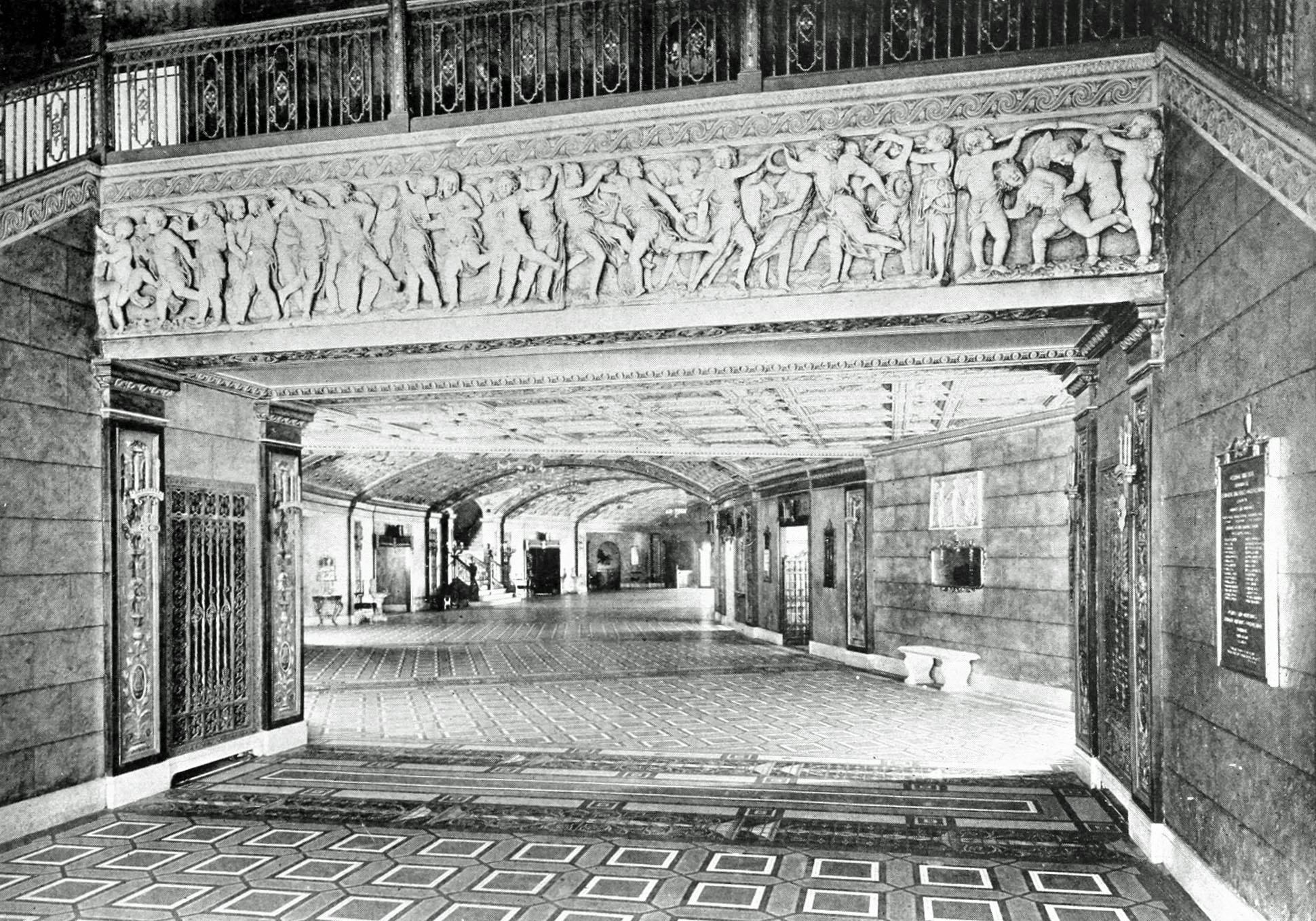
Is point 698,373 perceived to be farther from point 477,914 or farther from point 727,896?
point 477,914

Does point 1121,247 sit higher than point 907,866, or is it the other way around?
point 1121,247

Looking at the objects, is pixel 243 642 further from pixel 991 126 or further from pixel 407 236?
pixel 991 126

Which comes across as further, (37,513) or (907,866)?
(37,513)

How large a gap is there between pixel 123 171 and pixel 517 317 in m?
3.06

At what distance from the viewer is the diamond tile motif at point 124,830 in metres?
6.29

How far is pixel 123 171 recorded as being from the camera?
6.85m

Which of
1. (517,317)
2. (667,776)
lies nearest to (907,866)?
(667,776)

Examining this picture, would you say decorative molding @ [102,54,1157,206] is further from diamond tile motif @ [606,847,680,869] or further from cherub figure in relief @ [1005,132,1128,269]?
diamond tile motif @ [606,847,680,869]

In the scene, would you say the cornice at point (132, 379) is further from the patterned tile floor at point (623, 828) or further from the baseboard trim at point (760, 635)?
the baseboard trim at point (760, 635)

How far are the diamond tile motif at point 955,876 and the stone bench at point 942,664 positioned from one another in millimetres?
7034

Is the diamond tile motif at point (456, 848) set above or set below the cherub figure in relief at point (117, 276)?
below

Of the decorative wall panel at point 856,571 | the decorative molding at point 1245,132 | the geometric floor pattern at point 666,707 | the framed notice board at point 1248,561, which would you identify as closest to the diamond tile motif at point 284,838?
the geometric floor pattern at point 666,707

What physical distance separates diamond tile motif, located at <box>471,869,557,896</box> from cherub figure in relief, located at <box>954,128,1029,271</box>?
4199 mm

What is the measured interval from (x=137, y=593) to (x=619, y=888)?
427 centimetres
